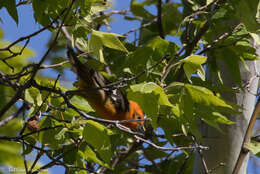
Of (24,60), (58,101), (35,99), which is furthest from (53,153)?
(24,60)

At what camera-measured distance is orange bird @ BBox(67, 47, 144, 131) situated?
168cm

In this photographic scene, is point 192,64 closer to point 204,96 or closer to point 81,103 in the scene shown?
point 204,96

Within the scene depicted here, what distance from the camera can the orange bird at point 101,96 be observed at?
1679mm

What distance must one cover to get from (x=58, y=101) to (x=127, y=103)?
19.4 inches

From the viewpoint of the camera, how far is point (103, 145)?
1.51 metres

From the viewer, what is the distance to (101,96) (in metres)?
1.82

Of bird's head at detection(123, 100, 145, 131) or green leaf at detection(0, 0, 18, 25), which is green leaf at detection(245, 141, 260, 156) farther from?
green leaf at detection(0, 0, 18, 25)

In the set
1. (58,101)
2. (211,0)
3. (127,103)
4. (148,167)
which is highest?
(211,0)

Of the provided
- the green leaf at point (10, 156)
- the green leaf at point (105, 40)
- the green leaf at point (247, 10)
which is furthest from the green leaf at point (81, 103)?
the green leaf at point (10, 156)

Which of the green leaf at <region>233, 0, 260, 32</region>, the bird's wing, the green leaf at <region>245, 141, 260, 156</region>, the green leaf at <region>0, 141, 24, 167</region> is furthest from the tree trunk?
the green leaf at <region>0, 141, 24, 167</region>

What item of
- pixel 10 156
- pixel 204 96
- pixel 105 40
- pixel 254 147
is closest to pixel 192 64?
pixel 204 96

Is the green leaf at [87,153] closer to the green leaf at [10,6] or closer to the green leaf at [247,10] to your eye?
the green leaf at [10,6]

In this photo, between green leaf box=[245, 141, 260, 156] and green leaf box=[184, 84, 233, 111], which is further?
green leaf box=[245, 141, 260, 156]

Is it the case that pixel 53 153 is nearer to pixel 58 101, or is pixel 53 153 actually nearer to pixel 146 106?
pixel 58 101
